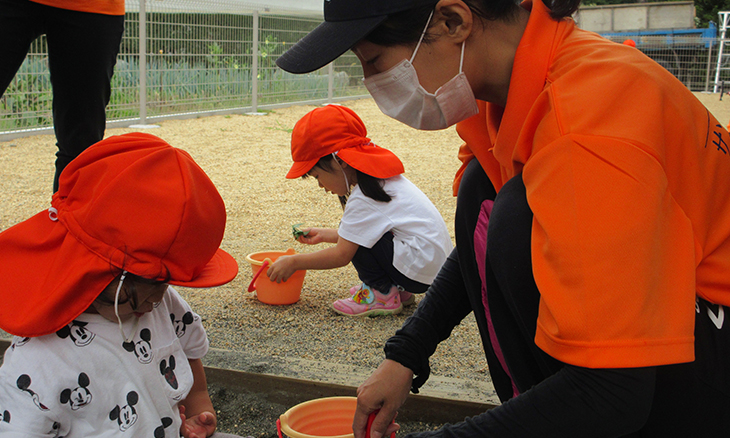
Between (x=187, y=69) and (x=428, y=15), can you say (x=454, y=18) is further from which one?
(x=187, y=69)

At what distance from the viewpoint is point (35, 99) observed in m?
6.39

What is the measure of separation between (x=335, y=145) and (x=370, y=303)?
0.70m

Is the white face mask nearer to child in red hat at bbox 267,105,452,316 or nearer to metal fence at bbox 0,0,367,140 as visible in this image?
child in red hat at bbox 267,105,452,316

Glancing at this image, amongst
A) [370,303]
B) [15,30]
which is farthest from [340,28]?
[370,303]

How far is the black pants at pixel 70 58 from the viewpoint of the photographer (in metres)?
2.31

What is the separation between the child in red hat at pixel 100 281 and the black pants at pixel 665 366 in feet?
2.01

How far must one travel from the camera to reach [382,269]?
2.84 metres

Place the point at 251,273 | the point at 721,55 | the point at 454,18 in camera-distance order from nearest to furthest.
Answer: the point at 454,18 → the point at 251,273 → the point at 721,55

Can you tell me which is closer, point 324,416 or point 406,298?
point 324,416

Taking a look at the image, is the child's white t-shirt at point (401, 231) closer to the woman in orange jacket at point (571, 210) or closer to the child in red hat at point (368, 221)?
the child in red hat at point (368, 221)

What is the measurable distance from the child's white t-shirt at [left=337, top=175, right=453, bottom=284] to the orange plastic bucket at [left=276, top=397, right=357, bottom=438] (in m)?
1.07

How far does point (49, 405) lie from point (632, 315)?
1049mm

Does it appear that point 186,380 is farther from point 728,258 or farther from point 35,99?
point 35,99

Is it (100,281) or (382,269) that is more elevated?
(100,281)
